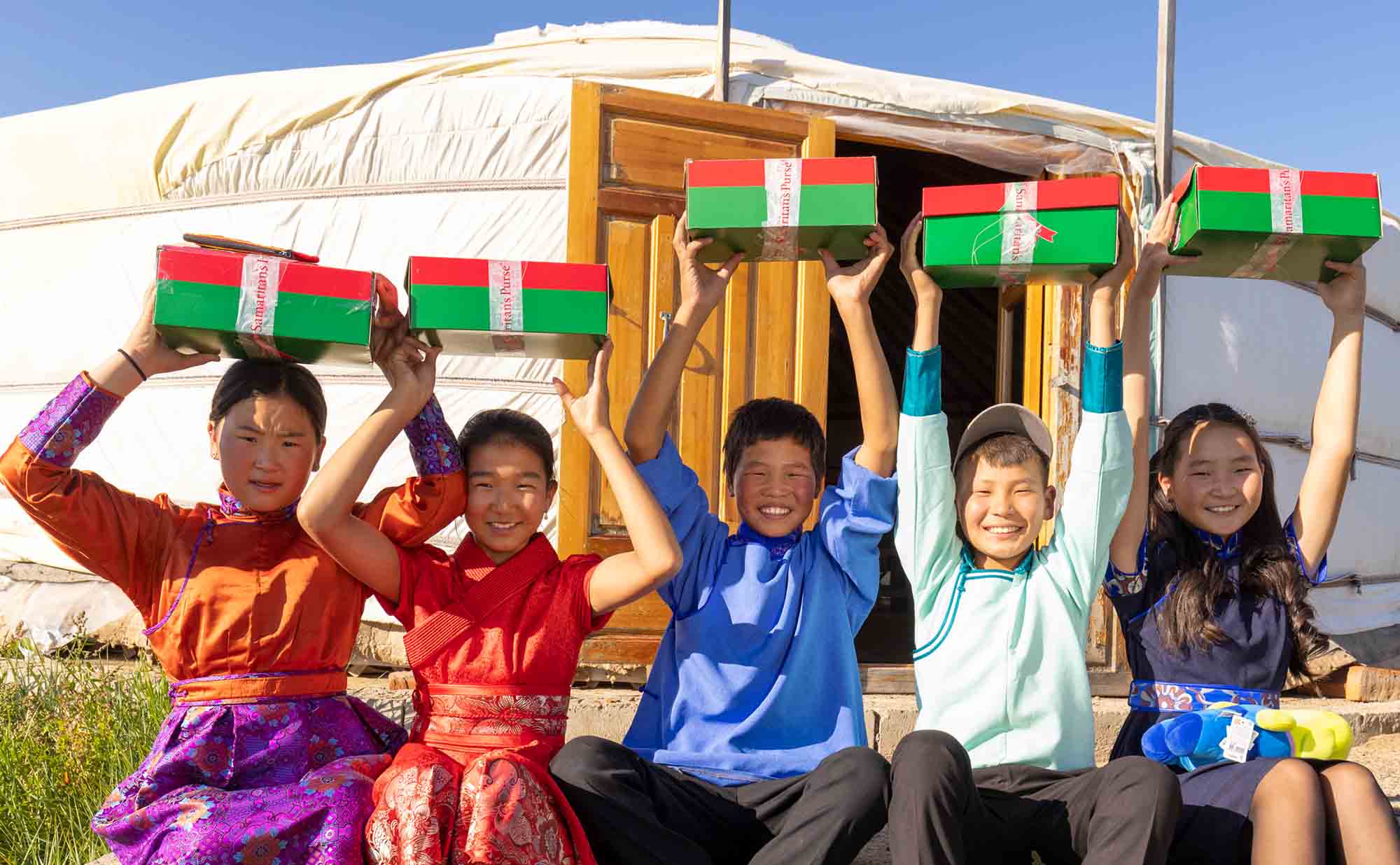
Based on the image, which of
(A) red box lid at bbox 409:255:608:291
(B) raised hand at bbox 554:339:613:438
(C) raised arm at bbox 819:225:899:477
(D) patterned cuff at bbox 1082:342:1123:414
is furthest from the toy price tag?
(A) red box lid at bbox 409:255:608:291

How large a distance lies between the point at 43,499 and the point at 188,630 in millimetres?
285

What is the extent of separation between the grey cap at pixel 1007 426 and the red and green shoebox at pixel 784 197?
0.41 metres

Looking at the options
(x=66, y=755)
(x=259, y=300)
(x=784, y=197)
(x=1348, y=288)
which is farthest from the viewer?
(x=66, y=755)

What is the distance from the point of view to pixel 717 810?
1620mm

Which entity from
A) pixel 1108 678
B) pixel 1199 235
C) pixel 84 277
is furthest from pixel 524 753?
pixel 84 277

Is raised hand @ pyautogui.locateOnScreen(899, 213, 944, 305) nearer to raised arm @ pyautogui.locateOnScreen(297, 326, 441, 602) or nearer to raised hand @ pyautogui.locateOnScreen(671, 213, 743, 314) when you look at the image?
raised hand @ pyautogui.locateOnScreen(671, 213, 743, 314)

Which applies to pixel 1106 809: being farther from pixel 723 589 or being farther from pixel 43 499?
pixel 43 499

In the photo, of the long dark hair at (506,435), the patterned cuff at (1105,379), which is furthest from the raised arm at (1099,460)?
the long dark hair at (506,435)

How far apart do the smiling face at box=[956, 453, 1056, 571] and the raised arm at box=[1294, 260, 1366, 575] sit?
1.47 ft

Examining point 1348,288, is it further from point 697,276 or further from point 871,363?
point 697,276

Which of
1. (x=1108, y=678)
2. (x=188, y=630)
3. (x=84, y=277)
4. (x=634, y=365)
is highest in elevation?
(x=84, y=277)

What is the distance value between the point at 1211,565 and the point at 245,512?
1.60m

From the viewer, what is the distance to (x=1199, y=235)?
5.52 ft

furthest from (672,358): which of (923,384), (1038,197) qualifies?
(1038,197)
